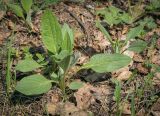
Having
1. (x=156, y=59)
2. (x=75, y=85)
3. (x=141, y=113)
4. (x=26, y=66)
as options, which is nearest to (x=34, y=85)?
(x=26, y=66)

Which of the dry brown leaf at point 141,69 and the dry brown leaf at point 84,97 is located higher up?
the dry brown leaf at point 141,69

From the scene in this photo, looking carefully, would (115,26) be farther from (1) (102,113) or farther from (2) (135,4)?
(1) (102,113)

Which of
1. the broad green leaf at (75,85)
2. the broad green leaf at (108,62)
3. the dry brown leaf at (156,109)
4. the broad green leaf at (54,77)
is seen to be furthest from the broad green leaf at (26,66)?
the dry brown leaf at (156,109)

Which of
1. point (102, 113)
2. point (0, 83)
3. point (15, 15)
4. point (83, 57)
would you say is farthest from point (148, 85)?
point (15, 15)

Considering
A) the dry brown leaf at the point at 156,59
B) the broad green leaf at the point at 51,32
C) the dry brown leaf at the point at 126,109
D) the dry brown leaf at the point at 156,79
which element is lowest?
the dry brown leaf at the point at 126,109

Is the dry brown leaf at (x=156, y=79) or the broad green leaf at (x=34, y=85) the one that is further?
the dry brown leaf at (x=156, y=79)

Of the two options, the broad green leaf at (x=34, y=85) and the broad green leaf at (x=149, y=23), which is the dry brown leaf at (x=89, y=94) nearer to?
the broad green leaf at (x=34, y=85)

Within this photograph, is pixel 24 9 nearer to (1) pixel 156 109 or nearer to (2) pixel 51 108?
(2) pixel 51 108

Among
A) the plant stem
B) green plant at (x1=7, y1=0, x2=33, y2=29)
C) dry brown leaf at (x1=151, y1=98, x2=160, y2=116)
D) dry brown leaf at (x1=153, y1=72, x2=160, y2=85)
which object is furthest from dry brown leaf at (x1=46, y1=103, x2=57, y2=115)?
green plant at (x1=7, y1=0, x2=33, y2=29)

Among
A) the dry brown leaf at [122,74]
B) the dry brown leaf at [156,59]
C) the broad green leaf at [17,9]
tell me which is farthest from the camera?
the broad green leaf at [17,9]
